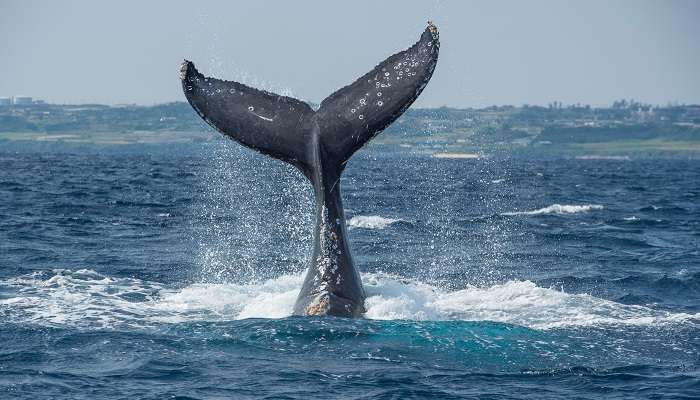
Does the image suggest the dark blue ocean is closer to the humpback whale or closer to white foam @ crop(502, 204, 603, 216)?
the humpback whale

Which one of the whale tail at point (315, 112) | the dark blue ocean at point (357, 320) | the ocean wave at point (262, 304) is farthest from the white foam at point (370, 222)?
the whale tail at point (315, 112)

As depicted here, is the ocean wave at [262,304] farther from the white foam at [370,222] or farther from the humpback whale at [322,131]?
the white foam at [370,222]

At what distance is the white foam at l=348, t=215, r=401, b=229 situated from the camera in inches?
979

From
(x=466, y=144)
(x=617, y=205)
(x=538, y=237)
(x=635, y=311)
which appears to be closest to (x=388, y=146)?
(x=466, y=144)

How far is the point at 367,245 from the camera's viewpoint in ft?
68.8

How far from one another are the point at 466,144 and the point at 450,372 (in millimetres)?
150980

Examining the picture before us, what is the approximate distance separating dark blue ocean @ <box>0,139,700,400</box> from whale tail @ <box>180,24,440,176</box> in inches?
76.3

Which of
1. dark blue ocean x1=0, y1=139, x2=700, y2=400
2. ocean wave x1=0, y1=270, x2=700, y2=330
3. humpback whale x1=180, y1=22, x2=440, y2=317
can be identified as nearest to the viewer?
dark blue ocean x1=0, y1=139, x2=700, y2=400

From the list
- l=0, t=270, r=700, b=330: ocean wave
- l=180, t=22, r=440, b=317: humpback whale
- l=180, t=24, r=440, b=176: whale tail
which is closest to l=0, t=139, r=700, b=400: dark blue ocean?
l=0, t=270, r=700, b=330: ocean wave

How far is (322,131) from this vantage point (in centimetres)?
1223

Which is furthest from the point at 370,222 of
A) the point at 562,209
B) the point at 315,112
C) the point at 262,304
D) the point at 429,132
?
the point at 429,132

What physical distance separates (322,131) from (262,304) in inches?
98.0

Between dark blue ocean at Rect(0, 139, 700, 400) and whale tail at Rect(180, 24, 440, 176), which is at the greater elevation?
whale tail at Rect(180, 24, 440, 176)

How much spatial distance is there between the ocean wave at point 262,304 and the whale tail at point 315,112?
193 centimetres
